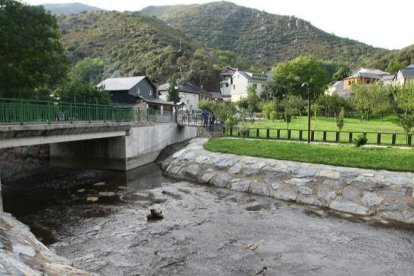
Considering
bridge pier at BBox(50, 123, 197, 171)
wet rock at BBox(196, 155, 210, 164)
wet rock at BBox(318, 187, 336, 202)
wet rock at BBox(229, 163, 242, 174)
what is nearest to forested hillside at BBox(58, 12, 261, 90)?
bridge pier at BBox(50, 123, 197, 171)

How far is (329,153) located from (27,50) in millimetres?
22837

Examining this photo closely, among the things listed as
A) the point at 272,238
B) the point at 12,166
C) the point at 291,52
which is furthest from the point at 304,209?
the point at 291,52

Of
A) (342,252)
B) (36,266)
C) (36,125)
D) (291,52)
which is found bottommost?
(342,252)

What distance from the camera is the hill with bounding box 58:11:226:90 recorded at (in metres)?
107

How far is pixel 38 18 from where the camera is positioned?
2645cm

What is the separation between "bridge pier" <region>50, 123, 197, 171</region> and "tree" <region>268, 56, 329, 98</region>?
4647 centimetres

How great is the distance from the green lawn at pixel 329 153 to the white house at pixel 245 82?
5994cm

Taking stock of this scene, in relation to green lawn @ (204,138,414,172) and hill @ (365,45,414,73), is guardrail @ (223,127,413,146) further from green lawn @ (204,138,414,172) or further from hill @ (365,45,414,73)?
hill @ (365,45,414,73)

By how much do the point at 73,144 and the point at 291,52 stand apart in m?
160

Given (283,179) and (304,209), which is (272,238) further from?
(283,179)

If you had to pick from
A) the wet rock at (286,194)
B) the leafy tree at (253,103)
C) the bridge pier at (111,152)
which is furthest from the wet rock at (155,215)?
the leafy tree at (253,103)

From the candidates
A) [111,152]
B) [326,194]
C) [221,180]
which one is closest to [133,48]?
[111,152]

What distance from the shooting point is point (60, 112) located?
68.3 feet

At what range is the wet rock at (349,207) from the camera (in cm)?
1689
